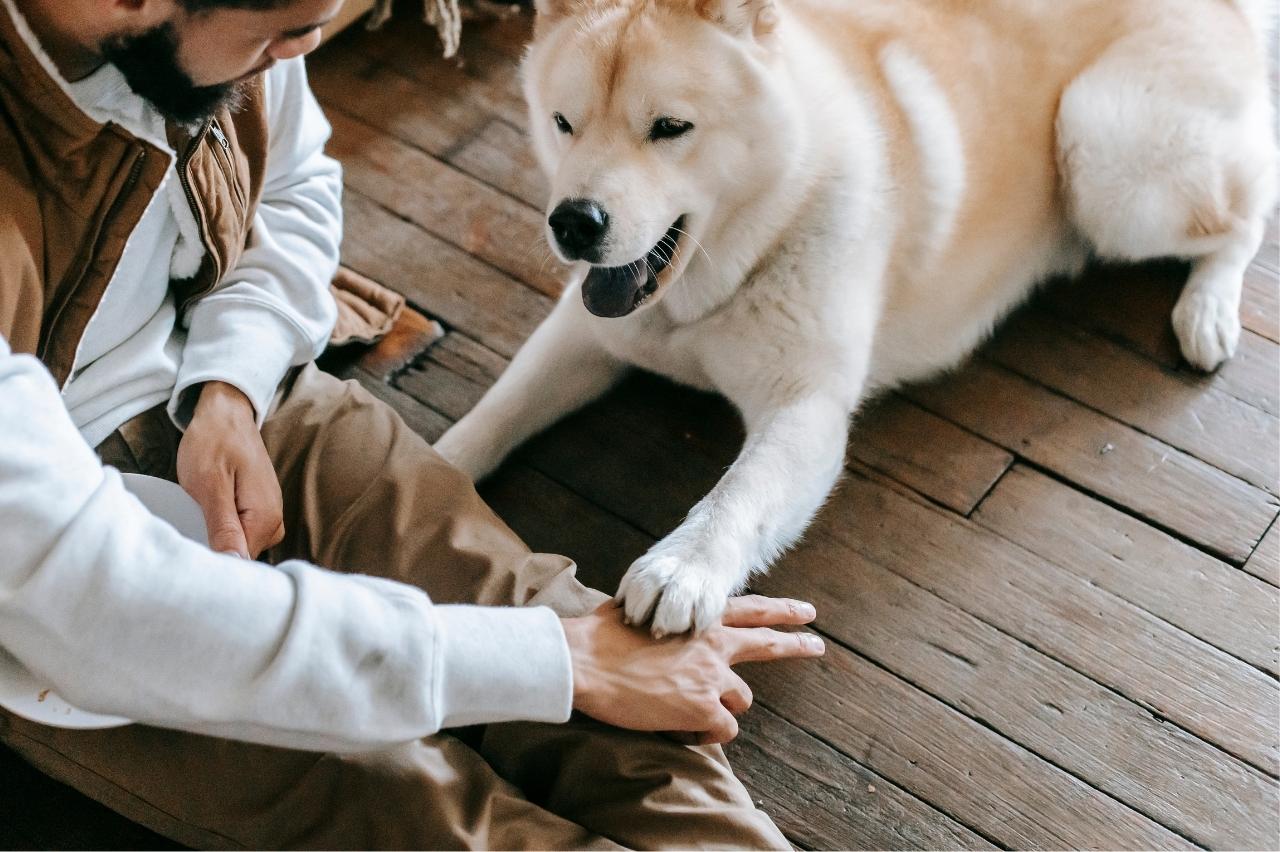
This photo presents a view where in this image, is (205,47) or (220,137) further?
(220,137)

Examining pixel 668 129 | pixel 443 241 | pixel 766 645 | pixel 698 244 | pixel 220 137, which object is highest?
pixel 220 137

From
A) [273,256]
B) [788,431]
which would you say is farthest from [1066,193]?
[273,256]

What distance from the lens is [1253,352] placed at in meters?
1.94

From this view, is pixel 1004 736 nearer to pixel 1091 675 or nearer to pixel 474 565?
pixel 1091 675

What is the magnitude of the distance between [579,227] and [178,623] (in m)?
0.72

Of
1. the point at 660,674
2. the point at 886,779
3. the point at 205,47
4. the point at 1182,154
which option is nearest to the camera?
the point at 205,47

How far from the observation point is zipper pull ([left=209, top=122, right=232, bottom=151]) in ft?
4.05

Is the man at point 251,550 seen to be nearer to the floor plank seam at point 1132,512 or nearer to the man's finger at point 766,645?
the man's finger at point 766,645

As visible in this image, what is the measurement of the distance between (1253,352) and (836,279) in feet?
3.09

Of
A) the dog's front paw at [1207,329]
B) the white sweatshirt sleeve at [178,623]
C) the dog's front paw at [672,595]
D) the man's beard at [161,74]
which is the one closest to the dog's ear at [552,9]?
the man's beard at [161,74]

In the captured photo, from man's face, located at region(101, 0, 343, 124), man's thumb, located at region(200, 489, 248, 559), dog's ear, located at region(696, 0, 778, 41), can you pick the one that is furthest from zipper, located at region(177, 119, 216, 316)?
dog's ear, located at region(696, 0, 778, 41)

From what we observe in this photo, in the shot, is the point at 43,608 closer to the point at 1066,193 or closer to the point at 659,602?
the point at 659,602

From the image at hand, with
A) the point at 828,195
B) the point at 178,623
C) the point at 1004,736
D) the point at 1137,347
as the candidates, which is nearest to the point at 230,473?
the point at 178,623

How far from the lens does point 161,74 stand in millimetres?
1021
